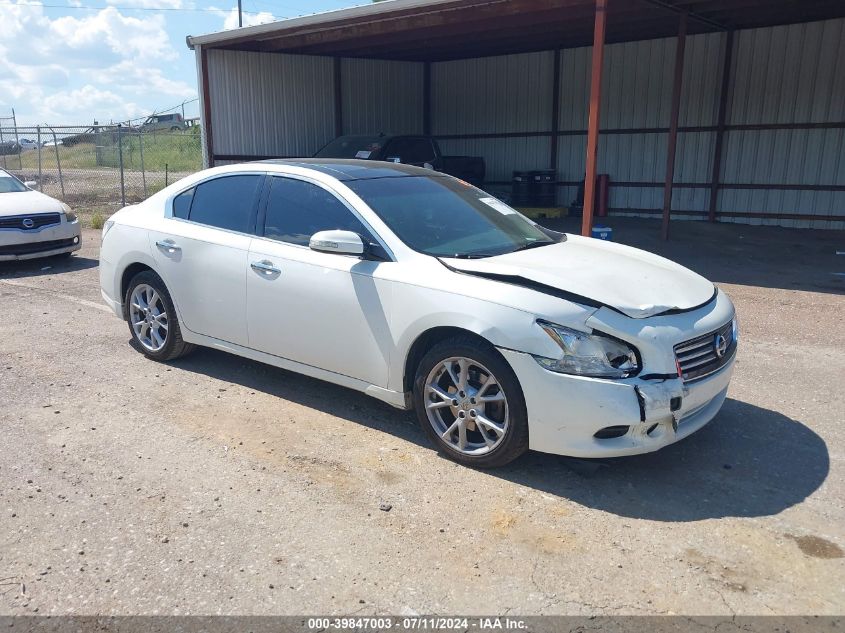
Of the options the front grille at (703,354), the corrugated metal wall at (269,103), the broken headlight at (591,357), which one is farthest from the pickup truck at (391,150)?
the broken headlight at (591,357)

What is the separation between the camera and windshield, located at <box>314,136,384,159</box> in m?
14.5

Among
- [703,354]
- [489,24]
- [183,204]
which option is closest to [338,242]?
[183,204]

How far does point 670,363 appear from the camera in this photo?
3697mm

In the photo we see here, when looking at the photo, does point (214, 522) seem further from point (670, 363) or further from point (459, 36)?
point (459, 36)

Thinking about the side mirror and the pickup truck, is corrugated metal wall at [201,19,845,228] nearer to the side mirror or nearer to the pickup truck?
the pickup truck

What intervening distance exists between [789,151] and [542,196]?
5.31m

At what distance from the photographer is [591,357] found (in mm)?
3646

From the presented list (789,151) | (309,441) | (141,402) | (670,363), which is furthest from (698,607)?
(789,151)

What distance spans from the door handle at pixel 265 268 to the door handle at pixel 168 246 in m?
0.91

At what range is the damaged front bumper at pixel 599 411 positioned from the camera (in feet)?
11.8

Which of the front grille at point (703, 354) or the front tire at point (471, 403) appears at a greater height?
the front grille at point (703, 354)

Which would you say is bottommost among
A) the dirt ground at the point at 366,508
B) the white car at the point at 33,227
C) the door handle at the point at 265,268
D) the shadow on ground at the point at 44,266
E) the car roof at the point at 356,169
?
the shadow on ground at the point at 44,266

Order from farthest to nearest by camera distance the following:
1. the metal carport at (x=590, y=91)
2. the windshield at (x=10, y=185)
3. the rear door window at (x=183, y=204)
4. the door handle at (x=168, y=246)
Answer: the metal carport at (x=590, y=91) < the windshield at (x=10, y=185) < the rear door window at (x=183, y=204) < the door handle at (x=168, y=246)

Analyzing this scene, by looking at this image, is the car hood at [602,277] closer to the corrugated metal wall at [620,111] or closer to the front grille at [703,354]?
the front grille at [703,354]
